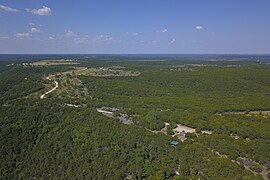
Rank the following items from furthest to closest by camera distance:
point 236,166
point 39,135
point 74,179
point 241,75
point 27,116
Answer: point 241,75
point 27,116
point 39,135
point 74,179
point 236,166

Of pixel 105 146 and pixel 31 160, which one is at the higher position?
pixel 105 146

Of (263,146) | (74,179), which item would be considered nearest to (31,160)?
(74,179)

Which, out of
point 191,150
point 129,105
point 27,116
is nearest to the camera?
point 191,150

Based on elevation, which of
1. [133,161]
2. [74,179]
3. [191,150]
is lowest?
[74,179]

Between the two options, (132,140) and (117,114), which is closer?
(132,140)

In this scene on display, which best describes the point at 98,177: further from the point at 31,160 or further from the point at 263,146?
the point at 263,146

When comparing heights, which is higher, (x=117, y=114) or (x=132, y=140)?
(x=117, y=114)

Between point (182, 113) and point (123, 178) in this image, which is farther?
point (182, 113)

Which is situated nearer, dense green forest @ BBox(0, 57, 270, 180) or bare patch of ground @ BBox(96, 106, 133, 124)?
dense green forest @ BBox(0, 57, 270, 180)

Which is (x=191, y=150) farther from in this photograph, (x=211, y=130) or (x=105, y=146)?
(x=105, y=146)

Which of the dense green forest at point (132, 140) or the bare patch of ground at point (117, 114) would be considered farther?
the bare patch of ground at point (117, 114)
